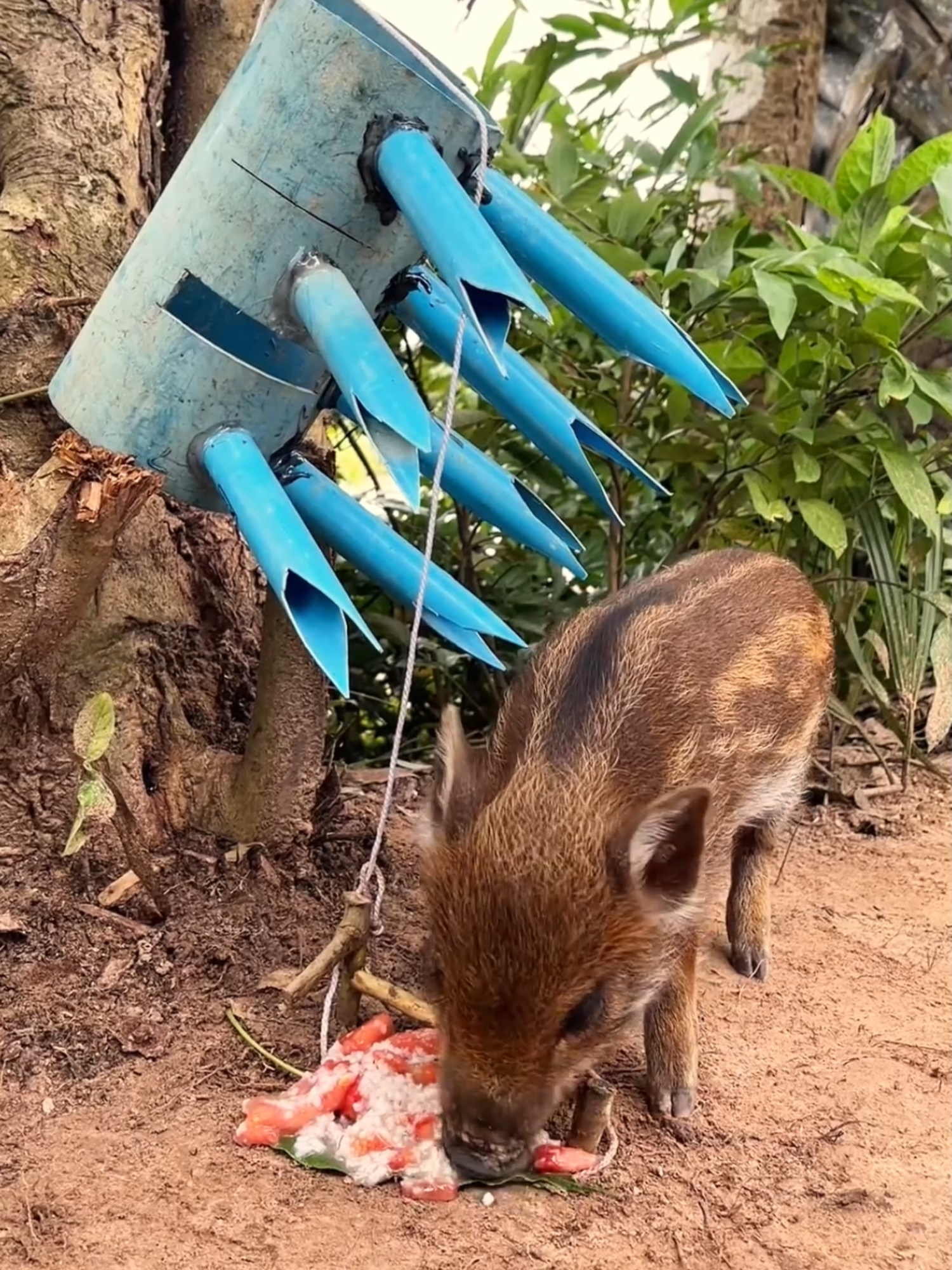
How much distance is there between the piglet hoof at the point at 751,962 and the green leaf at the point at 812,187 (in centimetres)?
218

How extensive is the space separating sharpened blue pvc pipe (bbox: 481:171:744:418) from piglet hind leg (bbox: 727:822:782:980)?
142cm

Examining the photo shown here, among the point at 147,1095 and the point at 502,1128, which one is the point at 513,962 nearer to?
the point at 502,1128

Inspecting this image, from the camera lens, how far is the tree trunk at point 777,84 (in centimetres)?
520

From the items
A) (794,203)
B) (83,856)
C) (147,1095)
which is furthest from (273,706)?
(794,203)

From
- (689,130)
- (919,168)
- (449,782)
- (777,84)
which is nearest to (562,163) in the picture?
(689,130)

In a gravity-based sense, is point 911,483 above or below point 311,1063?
above

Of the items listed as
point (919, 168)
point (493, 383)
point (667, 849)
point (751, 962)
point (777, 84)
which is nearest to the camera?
point (667, 849)

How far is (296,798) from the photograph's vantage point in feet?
9.14

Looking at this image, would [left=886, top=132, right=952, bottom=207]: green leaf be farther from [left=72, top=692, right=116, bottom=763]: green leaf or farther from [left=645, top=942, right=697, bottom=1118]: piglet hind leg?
[left=72, top=692, right=116, bottom=763]: green leaf

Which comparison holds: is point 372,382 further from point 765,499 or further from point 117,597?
point 765,499

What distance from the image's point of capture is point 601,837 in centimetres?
223

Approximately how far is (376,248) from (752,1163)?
1777 millimetres

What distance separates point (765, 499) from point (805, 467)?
155mm

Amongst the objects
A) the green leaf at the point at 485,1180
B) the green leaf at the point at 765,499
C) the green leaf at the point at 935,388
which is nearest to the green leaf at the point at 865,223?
the green leaf at the point at 935,388
